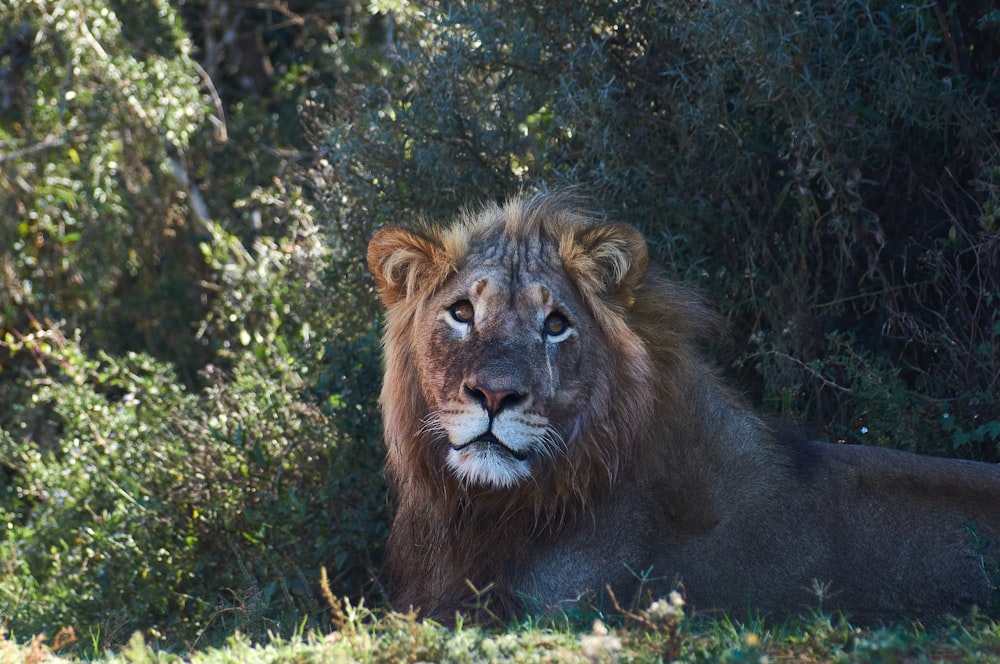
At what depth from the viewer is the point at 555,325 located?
4.36 m

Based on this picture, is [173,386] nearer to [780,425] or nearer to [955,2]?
[780,425]

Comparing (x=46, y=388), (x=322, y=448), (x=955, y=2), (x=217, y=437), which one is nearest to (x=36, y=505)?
(x=46, y=388)

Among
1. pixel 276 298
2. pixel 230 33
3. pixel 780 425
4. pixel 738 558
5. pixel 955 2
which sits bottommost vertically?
pixel 738 558

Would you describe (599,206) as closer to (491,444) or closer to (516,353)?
(516,353)

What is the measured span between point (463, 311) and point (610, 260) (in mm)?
576

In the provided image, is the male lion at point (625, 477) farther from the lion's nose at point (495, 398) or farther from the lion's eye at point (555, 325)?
the lion's nose at point (495, 398)

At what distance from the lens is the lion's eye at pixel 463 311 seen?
4387mm

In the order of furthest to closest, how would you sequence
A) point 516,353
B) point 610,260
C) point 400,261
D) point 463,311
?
point 400,261
point 610,260
point 463,311
point 516,353

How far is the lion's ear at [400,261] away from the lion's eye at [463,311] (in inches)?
8.6

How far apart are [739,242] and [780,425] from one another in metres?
1.82

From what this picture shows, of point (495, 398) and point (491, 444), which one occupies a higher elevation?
point (495, 398)

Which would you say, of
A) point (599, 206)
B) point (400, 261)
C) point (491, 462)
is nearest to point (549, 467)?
point (491, 462)

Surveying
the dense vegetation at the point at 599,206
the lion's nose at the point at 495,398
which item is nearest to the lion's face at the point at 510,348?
the lion's nose at the point at 495,398

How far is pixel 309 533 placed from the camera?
6336 millimetres
